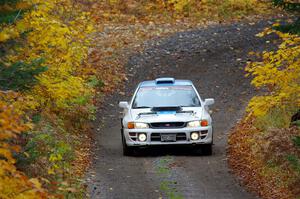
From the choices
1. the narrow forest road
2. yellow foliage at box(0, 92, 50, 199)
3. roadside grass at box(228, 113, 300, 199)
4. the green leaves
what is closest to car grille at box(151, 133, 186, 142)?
the narrow forest road

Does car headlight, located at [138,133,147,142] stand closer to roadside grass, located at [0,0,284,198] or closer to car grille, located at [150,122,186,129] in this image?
car grille, located at [150,122,186,129]

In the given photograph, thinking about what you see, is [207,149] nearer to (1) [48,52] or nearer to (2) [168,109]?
(2) [168,109]

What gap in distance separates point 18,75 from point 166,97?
22.2 ft

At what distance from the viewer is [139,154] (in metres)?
17.9

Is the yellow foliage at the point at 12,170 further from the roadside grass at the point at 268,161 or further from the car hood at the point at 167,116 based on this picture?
the car hood at the point at 167,116

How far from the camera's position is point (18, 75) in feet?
39.5

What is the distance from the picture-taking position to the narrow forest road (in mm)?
14109

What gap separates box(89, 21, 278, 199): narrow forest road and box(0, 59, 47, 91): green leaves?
8.89ft

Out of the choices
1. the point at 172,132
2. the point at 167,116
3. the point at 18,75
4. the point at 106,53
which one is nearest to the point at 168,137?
the point at 172,132

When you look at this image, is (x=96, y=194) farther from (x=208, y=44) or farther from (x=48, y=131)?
(x=208, y=44)

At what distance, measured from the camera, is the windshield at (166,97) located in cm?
1797

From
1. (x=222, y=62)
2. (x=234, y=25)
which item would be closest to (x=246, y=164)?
(x=222, y=62)

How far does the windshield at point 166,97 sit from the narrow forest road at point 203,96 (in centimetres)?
123

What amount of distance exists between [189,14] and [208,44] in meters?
4.43
